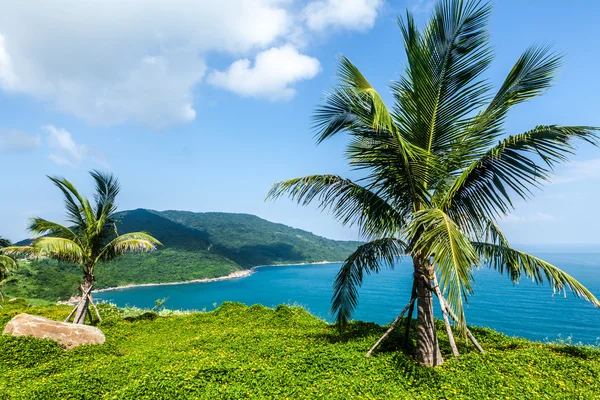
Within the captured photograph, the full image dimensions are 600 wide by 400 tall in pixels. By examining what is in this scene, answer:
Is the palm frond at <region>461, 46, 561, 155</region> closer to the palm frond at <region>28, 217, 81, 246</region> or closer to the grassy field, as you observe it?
the grassy field

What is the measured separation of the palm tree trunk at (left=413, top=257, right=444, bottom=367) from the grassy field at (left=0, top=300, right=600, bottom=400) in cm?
27

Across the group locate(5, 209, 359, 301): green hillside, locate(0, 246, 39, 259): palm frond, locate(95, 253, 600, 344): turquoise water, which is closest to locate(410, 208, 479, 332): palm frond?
locate(0, 246, 39, 259): palm frond

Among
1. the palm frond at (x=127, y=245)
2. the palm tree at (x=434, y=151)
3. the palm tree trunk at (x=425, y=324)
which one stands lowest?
Answer: the palm tree trunk at (x=425, y=324)

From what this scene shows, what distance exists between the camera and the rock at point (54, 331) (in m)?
8.32

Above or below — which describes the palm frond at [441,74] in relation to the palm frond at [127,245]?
above

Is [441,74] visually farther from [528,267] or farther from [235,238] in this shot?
[235,238]

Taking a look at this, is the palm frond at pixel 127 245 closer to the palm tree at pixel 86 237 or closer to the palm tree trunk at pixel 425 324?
the palm tree at pixel 86 237

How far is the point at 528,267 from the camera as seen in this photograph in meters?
5.82

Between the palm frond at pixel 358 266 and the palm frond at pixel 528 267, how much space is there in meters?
1.91

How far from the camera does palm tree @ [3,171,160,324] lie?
10062 mm

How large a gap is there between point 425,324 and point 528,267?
2255 mm

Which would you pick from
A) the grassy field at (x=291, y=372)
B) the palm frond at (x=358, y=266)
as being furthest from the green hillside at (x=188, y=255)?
the palm frond at (x=358, y=266)

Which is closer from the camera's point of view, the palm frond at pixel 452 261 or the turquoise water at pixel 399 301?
the palm frond at pixel 452 261

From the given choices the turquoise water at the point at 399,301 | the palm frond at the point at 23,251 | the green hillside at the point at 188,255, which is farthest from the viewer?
the green hillside at the point at 188,255
